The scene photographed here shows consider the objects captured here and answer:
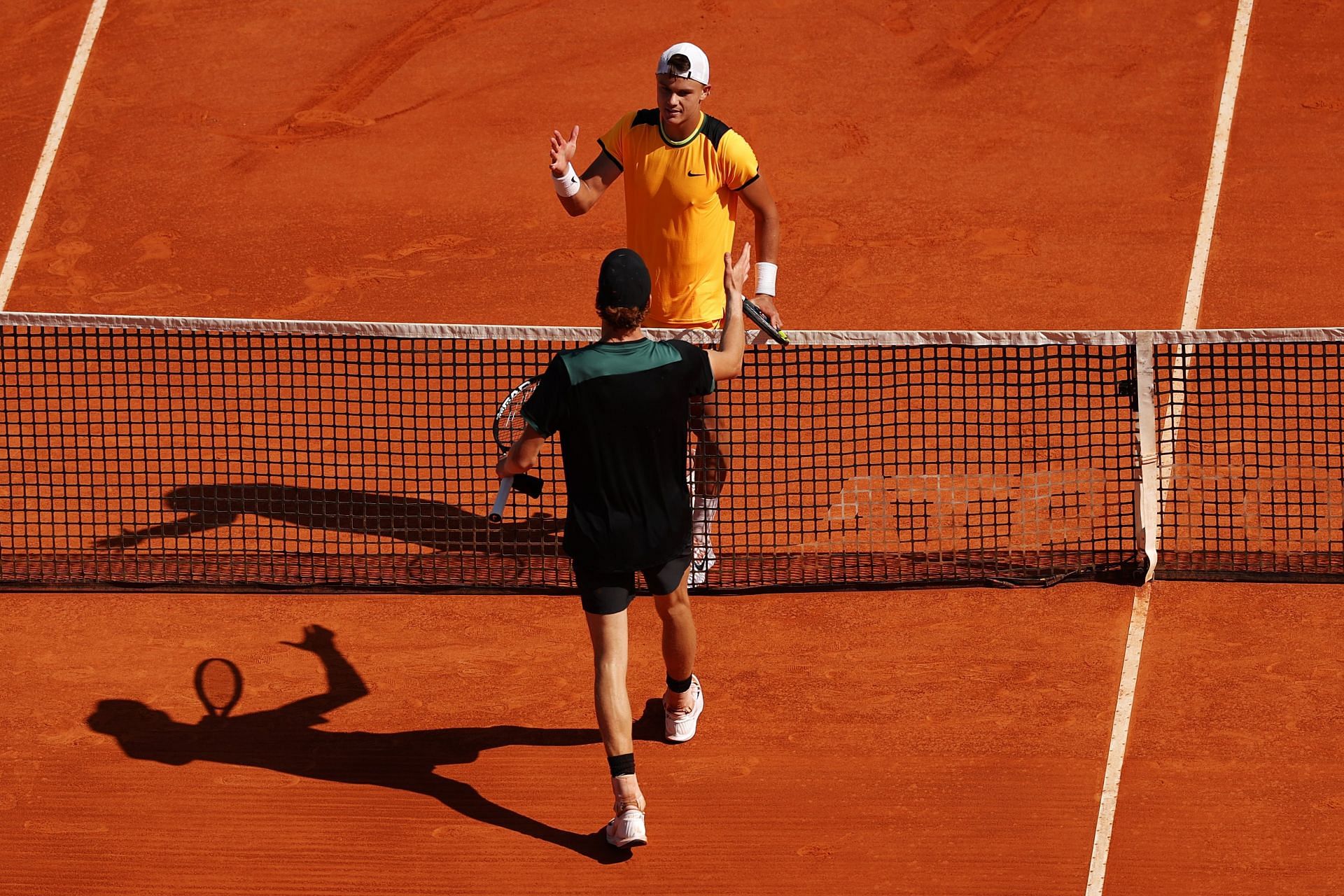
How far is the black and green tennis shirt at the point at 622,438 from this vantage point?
5.71 m

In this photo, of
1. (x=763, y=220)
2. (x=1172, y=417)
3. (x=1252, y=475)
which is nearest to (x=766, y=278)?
(x=763, y=220)

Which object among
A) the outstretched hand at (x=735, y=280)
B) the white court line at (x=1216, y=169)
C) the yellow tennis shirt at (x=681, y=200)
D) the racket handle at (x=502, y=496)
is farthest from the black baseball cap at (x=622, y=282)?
the white court line at (x=1216, y=169)

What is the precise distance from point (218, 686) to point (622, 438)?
265 centimetres

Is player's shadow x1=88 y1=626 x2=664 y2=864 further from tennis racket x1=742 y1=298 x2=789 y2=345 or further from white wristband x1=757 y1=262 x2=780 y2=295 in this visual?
white wristband x1=757 y1=262 x2=780 y2=295

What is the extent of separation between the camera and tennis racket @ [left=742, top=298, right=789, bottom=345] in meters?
6.67

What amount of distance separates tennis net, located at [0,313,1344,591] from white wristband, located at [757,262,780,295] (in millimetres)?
272

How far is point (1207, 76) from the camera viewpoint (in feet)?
43.0

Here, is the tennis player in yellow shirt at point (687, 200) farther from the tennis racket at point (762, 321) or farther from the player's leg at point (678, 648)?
the player's leg at point (678, 648)

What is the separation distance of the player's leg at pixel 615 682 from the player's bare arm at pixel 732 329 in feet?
2.76

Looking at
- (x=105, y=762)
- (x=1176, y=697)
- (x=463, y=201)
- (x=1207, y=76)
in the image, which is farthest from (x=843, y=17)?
(x=105, y=762)

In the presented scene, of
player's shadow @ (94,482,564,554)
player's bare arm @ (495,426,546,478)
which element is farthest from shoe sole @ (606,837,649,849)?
player's shadow @ (94,482,564,554)

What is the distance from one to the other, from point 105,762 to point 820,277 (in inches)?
243

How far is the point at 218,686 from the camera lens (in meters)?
7.29

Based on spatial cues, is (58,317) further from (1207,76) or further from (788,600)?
(1207,76)
